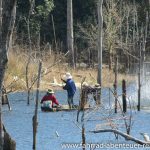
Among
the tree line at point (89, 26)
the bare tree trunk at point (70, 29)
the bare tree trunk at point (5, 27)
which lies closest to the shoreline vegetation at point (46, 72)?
the bare tree trunk at point (70, 29)

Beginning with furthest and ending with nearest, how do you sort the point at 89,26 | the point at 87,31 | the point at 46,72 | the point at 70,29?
the point at 89,26, the point at 87,31, the point at 70,29, the point at 46,72

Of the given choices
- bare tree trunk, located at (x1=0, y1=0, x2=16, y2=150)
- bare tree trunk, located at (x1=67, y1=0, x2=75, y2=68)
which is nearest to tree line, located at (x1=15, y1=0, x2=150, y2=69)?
bare tree trunk, located at (x1=67, y1=0, x2=75, y2=68)

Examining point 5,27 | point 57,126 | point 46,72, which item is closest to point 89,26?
point 46,72

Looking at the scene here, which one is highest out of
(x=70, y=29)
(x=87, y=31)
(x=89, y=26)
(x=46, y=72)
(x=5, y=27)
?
(x=5, y=27)

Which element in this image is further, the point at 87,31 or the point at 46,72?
the point at 87,31

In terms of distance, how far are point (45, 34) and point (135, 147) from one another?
34.7 metres

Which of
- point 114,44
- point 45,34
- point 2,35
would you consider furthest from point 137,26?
point 2,35

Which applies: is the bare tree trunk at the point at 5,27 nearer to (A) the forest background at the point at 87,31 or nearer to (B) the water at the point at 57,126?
(B) the water at the point at 57,126

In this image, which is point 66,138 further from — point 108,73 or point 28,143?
point 108,73

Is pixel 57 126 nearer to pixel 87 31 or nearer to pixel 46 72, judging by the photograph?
pixel 46 72

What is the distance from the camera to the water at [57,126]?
18416 mm

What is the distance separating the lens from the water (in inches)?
725

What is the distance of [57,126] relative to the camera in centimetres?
2242

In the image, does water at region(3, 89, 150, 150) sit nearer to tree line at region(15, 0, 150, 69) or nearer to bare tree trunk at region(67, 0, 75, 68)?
bare tree trunk at region(67, 0, 75, 68)
